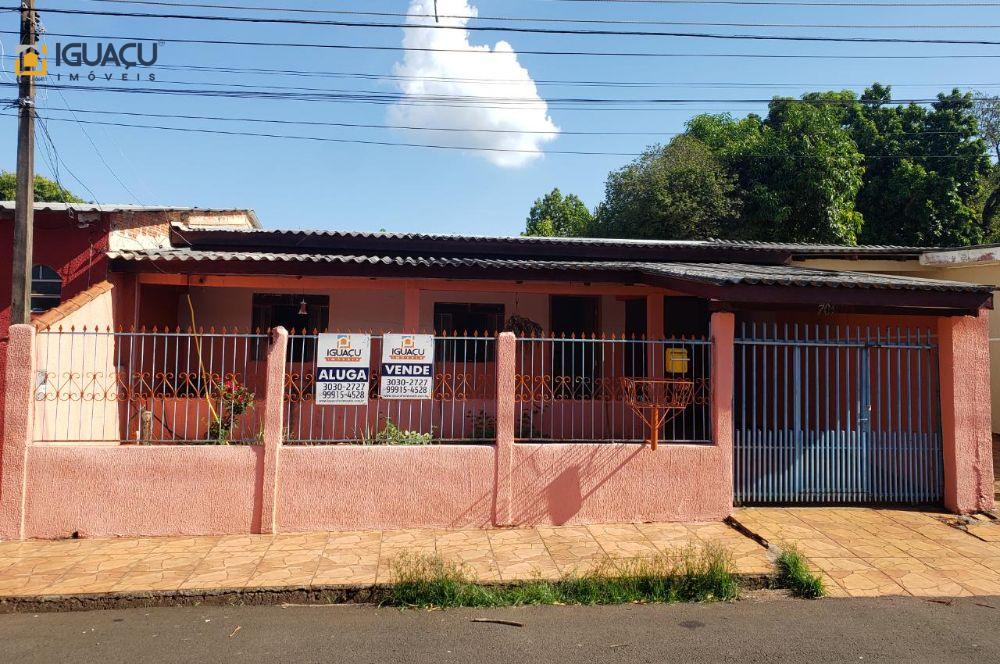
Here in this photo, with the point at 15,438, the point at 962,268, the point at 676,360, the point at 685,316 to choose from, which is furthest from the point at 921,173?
the point at 15,438

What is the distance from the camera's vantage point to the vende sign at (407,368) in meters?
6.16

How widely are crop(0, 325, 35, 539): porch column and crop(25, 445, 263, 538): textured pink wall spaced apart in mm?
62

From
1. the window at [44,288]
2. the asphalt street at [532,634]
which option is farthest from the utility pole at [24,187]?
the asphalt street at [532,634]

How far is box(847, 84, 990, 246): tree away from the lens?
18.7 m

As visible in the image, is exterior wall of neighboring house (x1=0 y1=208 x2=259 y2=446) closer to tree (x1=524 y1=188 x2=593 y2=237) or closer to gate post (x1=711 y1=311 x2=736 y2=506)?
gate post (x1=711 y1=311 x2=736 y2=506)

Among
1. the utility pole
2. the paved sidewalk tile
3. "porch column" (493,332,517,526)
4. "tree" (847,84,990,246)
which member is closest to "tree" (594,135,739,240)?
"tree" (847,84,990,246)

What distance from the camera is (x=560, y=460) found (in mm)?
6074

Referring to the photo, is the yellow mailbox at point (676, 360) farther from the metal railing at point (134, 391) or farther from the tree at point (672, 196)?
the tree at point (672, 196)

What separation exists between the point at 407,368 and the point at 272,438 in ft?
4.44

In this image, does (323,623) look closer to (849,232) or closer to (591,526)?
(591,526)

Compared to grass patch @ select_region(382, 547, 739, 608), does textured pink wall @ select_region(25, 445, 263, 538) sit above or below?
above

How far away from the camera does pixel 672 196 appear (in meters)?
19.0

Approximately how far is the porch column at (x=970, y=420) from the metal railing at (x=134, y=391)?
678cm

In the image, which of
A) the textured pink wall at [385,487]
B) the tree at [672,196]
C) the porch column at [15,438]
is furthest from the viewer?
the tree at [672,196]
